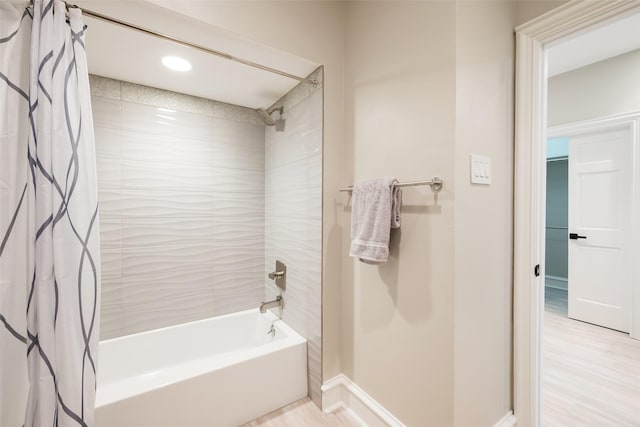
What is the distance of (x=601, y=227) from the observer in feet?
8.77

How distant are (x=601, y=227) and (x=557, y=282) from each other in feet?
6.38

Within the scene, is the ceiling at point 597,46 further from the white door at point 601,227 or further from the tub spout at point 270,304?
the tub spout at point 270,304

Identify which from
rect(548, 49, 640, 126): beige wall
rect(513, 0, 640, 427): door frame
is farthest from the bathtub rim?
rect(548, 49, 640, 126): beige wall

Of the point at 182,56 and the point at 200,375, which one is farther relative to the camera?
the point at 182,56

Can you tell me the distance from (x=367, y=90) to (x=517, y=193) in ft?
3.16

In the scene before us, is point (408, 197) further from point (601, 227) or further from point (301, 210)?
point (601, 227)

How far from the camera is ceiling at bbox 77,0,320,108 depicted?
1.17 m

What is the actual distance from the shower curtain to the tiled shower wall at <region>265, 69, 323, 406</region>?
1.10 m

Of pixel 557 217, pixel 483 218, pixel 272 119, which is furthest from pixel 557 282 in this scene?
pixel 272 119

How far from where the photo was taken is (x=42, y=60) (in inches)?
37.7

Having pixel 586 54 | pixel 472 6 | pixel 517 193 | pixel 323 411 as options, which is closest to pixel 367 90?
pixel 472 6

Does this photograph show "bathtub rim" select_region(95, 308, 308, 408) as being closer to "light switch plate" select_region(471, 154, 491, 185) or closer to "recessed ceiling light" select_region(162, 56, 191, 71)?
"light switch plate" select_region(471, 154, 491, 185)

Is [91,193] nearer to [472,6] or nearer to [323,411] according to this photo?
[323,411]

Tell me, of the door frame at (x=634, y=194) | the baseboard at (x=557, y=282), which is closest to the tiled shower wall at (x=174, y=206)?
the door frame at (x=634, y=194)
